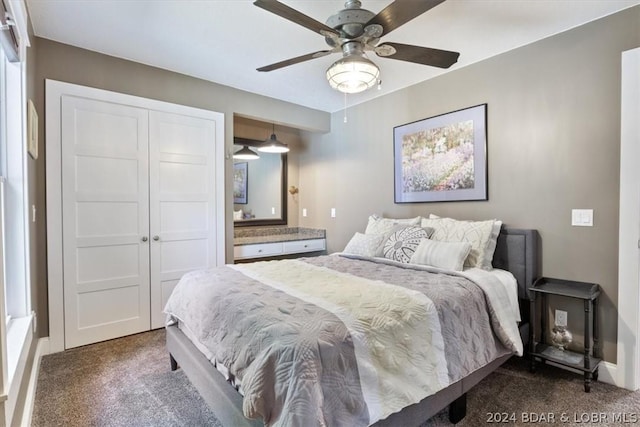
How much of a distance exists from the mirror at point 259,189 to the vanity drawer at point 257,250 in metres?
0.68

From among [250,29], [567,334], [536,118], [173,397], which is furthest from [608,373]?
[250,29]

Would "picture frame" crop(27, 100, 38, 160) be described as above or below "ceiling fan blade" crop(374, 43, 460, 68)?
below

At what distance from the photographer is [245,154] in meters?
4.44

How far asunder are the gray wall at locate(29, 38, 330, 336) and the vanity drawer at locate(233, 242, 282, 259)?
7.1 inches

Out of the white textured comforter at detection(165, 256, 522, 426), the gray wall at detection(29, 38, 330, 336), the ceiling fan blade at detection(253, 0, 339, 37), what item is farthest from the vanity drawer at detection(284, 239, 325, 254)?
the ceiling fan blade at detection(253, 0, 339, 37)

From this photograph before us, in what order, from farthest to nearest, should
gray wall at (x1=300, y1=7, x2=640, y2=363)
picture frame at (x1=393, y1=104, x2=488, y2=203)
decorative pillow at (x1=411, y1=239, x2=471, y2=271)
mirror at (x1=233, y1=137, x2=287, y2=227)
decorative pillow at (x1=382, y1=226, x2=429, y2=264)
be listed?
1. mirror at (x1=233, y1=137, x2=287, y2=227)
2. picture frame at (x1=393, y1=104, x2=488, y2=203)
3. decorative pillow at (x1=382, y1=226, x2=429, y2=264)
4. decorative pillow at (x1=411, y1=239, x2=471, y2=271)
5. gray wall at (x1=300, y1=7, x2=640, y2=363)

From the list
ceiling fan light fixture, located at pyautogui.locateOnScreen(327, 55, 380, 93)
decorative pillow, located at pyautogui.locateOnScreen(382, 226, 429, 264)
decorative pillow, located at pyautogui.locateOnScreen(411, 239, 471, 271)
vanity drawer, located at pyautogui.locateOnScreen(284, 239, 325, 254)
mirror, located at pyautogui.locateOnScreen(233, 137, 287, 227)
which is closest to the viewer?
ceiling fan light fixture, located at pyautogui.locateOnScreen(327, 55, 380, 93)

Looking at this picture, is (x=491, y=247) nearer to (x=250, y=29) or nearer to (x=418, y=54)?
(x=418, y=54)

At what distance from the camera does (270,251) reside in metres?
4.07

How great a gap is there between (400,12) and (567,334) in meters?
2.44

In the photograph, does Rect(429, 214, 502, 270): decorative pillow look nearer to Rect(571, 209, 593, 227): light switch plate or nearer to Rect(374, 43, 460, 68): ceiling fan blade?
Rect(571, 209, 593, 227): light switch plate

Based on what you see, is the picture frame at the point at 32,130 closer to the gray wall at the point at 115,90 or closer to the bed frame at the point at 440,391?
the gray wall at the point at 115,90

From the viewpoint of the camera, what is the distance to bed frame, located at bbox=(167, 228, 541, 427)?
1454mm

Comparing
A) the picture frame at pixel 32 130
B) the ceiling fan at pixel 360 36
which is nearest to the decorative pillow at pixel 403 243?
the ceiling fan at pixel 360 36
